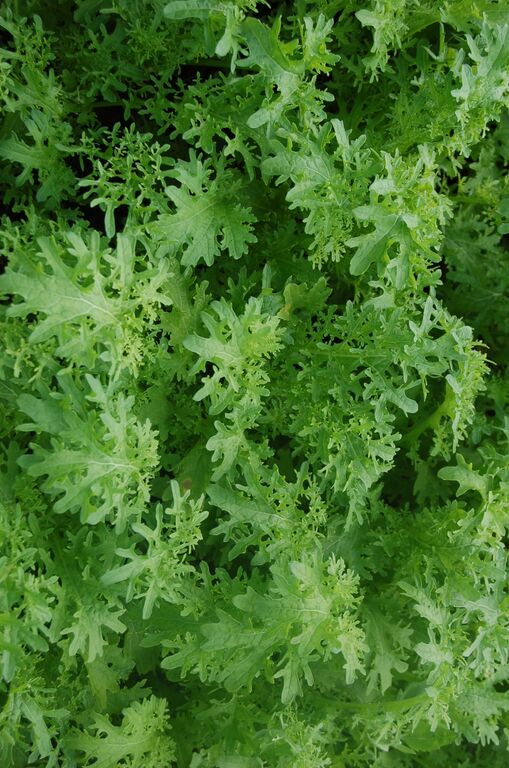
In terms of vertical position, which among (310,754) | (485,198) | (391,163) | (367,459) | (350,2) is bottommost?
(310,754)

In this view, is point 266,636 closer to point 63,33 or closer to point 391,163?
point 391,163

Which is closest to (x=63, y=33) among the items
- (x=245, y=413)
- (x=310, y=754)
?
(x=245, y=413)

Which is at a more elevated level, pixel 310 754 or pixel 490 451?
pixel 490 451

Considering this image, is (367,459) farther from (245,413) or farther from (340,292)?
(340,292)

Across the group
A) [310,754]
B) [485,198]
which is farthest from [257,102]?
[310,754]

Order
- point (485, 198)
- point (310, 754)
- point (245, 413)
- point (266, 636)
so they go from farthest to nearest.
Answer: point (485, 198), point (310, 754), point (245, 413), point (266, 636)

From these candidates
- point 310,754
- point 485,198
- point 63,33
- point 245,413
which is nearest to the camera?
point 245,413

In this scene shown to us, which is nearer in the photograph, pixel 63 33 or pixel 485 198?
pixel 63 33
